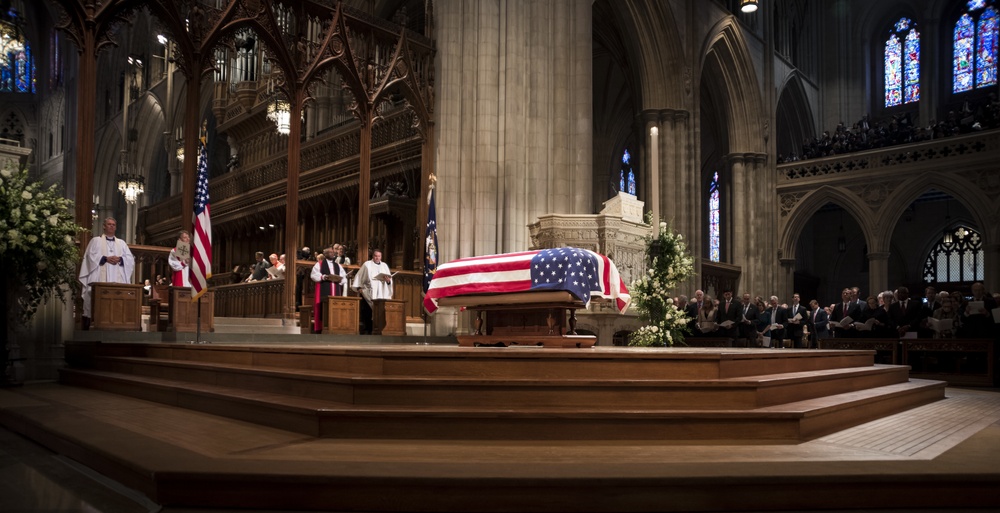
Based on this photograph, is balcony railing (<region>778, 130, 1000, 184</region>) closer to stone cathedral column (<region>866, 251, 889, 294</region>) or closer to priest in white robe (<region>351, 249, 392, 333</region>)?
stone cathedral column (<region>866, 251, 889, 294</region>)

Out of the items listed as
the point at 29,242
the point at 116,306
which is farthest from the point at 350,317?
the point at 29,242

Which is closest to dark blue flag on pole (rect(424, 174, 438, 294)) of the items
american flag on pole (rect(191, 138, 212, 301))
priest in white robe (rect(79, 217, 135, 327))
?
american flag on pole (rect(191, 138, 212, 301))

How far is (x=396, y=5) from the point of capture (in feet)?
60.8

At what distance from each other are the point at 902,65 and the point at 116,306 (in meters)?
25.3

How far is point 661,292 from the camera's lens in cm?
1042

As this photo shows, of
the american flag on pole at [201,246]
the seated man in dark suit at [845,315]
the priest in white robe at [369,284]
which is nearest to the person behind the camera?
the american flag on pole at [201,246]

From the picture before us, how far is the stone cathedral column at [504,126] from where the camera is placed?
13.6 metres

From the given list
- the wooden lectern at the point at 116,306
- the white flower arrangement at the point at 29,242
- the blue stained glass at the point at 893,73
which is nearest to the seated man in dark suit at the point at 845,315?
the wooden lectern at the point at 116,306

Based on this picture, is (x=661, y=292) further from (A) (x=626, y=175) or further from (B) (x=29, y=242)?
(A) (x=626, y=175)

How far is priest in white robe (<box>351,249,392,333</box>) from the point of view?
38.6 ft

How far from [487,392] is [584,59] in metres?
11.2

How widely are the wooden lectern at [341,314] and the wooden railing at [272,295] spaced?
1256 mm

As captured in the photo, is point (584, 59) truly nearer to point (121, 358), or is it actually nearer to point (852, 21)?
point (121, 358)

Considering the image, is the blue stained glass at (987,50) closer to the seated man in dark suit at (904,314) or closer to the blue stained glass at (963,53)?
the blue stained glass at (963,53)
